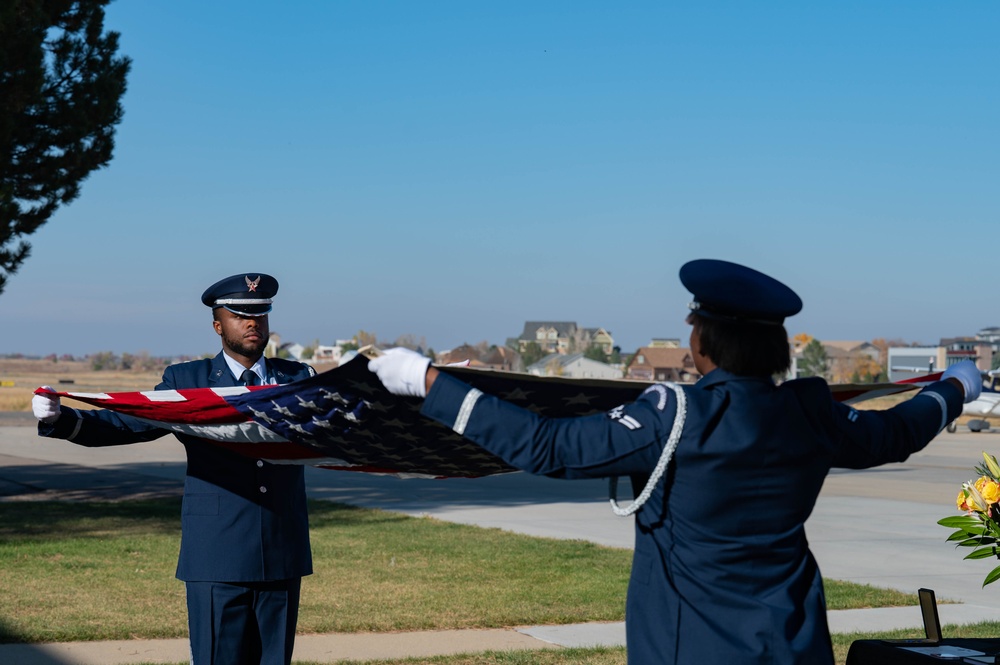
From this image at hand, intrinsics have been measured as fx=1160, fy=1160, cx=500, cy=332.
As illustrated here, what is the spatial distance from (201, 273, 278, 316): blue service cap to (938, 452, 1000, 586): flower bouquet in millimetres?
2660

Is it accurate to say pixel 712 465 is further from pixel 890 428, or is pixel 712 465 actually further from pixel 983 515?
pixel 983 515

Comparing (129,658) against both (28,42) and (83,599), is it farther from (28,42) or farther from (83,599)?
(28,42)

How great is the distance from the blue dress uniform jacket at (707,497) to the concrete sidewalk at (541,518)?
4.17 meters

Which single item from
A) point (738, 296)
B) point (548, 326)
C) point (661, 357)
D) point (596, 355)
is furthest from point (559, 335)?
point (738, 296)

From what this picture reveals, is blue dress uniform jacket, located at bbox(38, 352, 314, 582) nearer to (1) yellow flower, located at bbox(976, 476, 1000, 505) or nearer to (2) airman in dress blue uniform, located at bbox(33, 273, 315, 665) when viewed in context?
(2) airman in dress blue uniform, located at bbox(33, 273, 315, 665)

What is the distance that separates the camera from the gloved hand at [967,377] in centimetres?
358

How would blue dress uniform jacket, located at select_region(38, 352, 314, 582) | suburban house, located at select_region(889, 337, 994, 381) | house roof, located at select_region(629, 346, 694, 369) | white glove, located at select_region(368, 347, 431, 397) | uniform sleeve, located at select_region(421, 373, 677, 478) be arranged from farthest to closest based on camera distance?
house roof, located at select_region(629, 346, 694, 369) < suburban house, located at select_region(889, 337, 994, 381) < blue dress uniform jacket, located at select_region(38, 352, 314, 582) < white glove, located at select_region(368, 347, 431, 397) < uniform sleeve, located at select_region(421, 373, 677, 478)

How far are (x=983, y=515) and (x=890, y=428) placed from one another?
1315 mm

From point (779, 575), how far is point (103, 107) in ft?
40.8

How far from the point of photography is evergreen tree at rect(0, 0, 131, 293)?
43.6ft

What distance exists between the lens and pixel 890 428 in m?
3.11

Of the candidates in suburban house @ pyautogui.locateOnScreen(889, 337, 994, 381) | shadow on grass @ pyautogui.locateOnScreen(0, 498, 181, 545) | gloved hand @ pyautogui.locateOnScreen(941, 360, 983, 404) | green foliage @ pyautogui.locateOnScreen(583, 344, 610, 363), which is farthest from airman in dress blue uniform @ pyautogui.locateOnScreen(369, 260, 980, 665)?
green foliage @ pyautogui.locateOnScreen(583, 344, 610, 363)

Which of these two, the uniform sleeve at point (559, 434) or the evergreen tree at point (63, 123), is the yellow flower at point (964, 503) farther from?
the evergreen tree at point (63, 123)

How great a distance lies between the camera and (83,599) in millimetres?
8109
